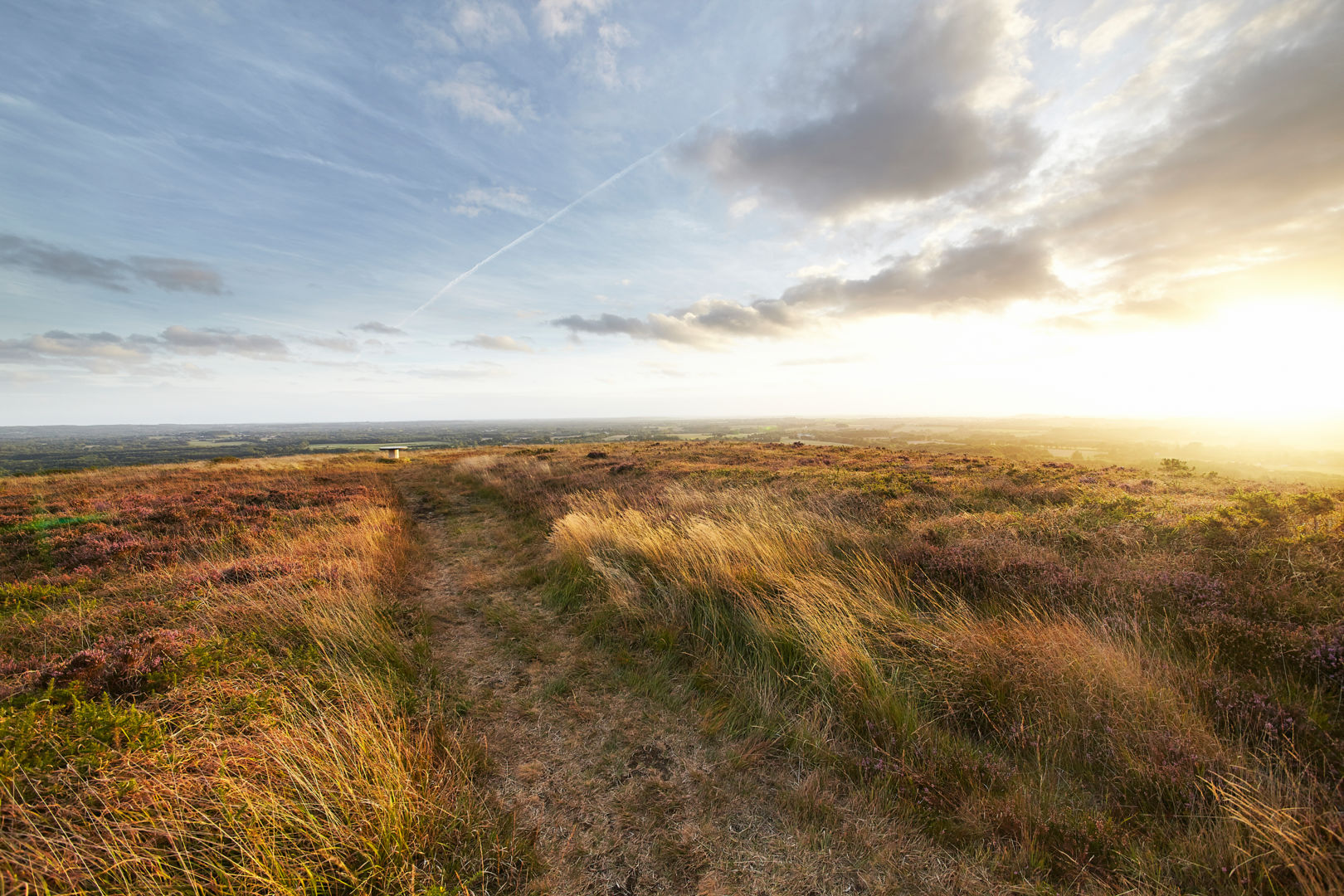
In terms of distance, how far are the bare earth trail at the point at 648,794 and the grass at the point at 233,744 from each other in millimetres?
348

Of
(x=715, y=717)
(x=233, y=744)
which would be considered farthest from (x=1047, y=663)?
(x=233, y=744)

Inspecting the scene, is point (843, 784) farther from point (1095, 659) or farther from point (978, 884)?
point (1095, 659)

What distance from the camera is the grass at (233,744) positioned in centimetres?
252

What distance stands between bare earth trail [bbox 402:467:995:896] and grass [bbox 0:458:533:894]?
348 millimetres

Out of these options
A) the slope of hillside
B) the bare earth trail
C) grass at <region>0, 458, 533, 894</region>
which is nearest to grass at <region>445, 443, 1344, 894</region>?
the slope of hillside

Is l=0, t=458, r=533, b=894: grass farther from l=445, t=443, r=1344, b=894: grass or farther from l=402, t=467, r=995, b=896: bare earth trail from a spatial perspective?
l=445, t=443, r=1344, b=894: grass

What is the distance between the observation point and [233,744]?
324 cm

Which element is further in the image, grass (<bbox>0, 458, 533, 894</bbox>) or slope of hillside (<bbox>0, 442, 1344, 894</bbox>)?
slope of hillside (<bbox>0, 442, 1344, 894</bbox>)

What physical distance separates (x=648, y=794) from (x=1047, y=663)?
3683mm

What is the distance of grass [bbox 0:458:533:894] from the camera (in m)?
2.52

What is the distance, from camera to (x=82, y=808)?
101 inches

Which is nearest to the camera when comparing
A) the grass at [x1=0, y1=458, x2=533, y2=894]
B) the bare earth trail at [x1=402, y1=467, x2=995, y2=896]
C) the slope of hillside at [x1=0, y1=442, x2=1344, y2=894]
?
the grass at [x1=0, y1=458, x2=533, y2=894]

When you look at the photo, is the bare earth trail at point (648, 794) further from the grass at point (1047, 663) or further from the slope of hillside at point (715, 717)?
the grass at point (1047, 663)

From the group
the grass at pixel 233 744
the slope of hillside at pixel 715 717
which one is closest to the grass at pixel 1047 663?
the slope of hillside at pixel 715 717
